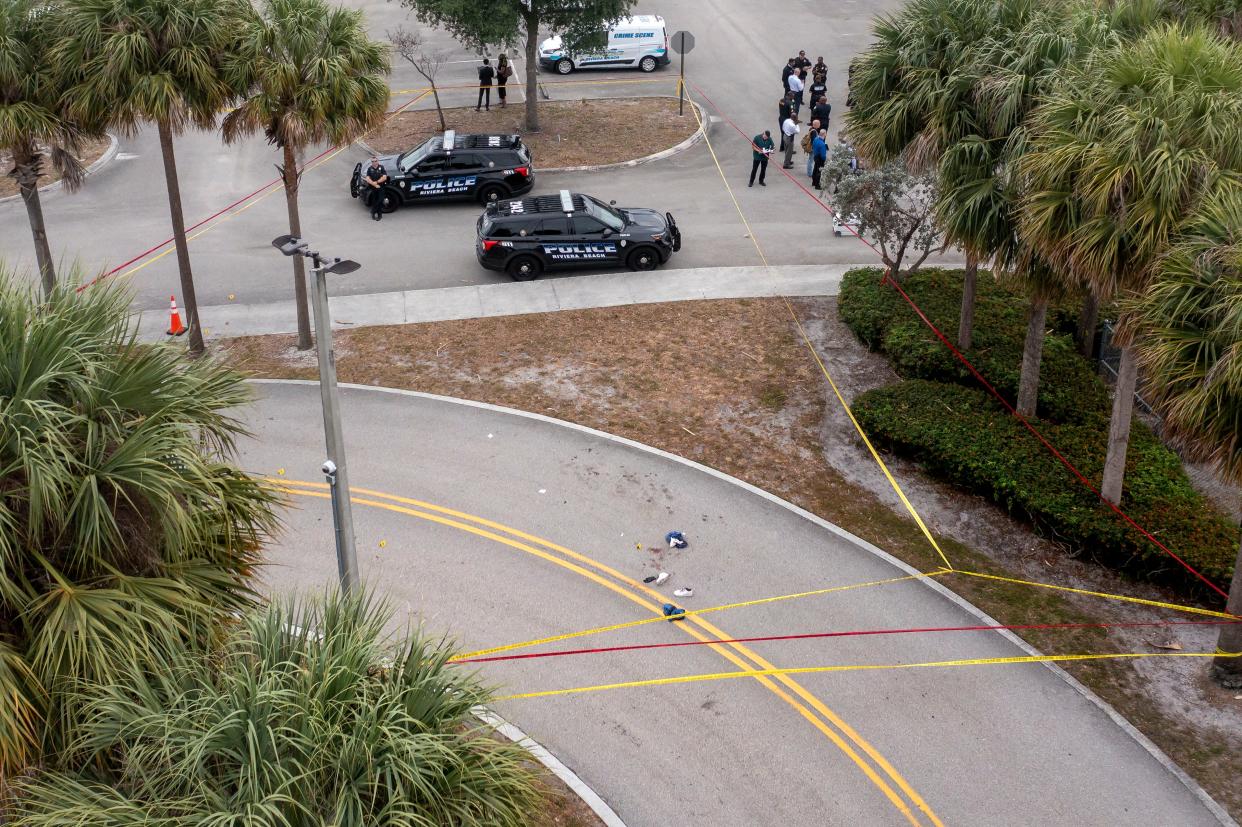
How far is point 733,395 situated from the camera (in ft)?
62.2

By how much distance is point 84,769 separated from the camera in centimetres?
755

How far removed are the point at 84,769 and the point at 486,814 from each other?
2700 mm

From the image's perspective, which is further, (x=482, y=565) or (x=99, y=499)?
(x=482, y=565)

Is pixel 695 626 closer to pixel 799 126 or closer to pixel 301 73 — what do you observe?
pixel 301 73

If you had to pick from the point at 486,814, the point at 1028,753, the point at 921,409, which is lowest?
the point at 1028,753

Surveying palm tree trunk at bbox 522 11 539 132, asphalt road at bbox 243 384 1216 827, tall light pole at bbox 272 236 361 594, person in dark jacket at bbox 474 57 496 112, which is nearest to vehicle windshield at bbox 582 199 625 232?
asphalt road at bbox 243 384 1216 827

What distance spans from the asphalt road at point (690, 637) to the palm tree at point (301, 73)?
4.61 metres

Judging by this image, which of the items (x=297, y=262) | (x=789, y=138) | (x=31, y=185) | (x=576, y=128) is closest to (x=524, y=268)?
(x=297, y=262)

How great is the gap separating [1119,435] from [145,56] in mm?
15107

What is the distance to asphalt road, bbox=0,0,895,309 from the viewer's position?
2327cm

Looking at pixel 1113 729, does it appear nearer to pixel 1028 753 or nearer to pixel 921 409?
pixel 1028 753

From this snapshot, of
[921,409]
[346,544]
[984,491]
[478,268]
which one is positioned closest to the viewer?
[346,544]

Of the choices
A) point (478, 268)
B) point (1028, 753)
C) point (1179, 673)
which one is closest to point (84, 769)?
point (1028, 753)

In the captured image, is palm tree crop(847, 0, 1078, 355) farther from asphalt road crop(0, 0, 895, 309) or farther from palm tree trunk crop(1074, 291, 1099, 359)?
asphalt road crop(0, 0, 895, 309)
